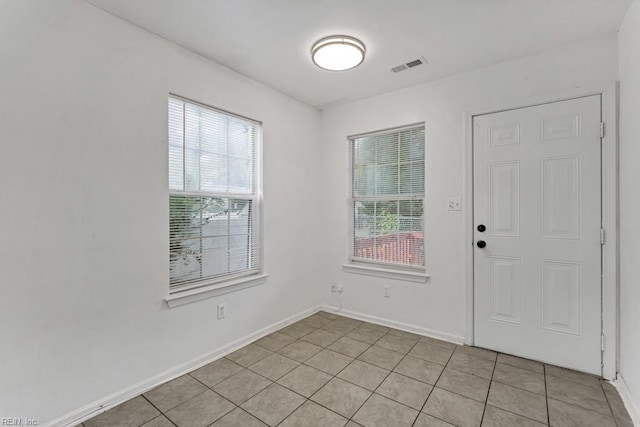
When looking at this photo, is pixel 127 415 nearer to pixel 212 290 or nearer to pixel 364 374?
pixel 212 290

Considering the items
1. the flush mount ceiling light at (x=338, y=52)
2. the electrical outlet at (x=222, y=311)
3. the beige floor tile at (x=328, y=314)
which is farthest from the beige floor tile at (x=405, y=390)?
the flush mount ceiling light at (x=338, y=52)

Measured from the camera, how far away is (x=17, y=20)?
60.7 inches

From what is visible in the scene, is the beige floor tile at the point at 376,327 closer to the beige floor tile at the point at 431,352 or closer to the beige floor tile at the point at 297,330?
the beige floor tile at the point at 431,352

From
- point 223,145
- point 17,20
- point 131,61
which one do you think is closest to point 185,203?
point 223,145

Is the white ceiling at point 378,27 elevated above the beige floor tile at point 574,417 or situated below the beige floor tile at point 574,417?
above

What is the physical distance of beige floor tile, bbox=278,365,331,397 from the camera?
2.03 meters

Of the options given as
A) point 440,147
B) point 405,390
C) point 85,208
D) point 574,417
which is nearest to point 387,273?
point 405,390

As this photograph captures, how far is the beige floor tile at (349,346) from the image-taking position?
2.55 m

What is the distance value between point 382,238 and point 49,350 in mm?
2767

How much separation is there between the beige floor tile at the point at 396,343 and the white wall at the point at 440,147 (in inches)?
9.3

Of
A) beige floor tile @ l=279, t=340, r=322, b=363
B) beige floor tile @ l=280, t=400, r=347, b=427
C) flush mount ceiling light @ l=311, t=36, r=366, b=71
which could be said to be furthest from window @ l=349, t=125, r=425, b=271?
beige floor tile @ l=280, t=400, r=347, b=427

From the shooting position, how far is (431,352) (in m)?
2.54

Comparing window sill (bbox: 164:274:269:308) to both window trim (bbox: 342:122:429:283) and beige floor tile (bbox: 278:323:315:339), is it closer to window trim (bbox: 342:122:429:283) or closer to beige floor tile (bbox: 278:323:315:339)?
beige floor tile (bbox: 278:323:315:339)

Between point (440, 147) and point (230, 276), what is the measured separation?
2.29 meters
